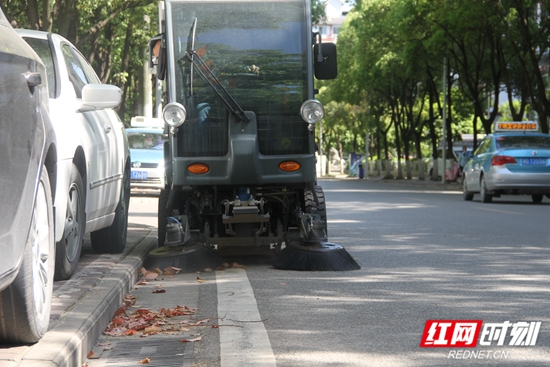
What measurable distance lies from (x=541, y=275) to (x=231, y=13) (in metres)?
3.92

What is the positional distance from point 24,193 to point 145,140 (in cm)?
2028

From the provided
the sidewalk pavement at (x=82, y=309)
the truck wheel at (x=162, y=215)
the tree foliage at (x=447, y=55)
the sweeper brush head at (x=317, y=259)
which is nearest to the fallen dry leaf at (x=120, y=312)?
the sidewalk pavement at (x=82, y=309)

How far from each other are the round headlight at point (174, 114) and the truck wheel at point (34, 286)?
14.1 feet

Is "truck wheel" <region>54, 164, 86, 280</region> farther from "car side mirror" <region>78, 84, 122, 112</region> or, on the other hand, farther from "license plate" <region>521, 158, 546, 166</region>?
"license plate" <region>521, 158, 546, 166</region>

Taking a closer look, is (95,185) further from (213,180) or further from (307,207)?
(307,207)

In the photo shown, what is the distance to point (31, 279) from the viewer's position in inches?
181

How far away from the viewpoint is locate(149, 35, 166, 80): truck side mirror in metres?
9.80

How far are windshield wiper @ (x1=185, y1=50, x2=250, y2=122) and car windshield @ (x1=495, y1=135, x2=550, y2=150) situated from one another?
13.7 metres

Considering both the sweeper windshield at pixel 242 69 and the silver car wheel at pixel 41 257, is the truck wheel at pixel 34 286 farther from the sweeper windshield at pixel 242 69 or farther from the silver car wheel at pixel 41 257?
the sweeper windshield at pixel 242 69

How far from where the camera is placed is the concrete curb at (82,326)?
4.48 meters

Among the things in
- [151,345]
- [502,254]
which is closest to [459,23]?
[502,254]

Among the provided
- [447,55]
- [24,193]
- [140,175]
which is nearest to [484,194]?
[140,175]

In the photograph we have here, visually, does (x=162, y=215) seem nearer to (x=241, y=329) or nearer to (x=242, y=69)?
(x=242, y=69)

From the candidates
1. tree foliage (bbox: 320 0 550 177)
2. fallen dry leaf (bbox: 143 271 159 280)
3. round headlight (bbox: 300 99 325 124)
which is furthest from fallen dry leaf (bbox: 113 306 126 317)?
tree foliage (bbox: 320 0 550 177)
